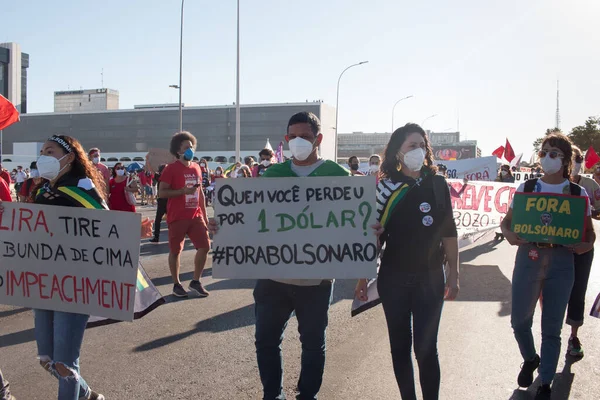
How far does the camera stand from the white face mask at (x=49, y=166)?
353 centimetres

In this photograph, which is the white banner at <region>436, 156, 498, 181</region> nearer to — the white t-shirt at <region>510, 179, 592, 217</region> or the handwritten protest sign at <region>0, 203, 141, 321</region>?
the white t-shirt at <region>510, 179, 592, 217</region>

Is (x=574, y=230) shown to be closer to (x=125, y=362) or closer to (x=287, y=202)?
(x=287, y=202)

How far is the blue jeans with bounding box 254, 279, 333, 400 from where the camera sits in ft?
11.0

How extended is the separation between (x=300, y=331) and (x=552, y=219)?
207 centimetres

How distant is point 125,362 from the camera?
15.3 feet

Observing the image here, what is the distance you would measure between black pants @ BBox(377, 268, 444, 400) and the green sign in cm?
117

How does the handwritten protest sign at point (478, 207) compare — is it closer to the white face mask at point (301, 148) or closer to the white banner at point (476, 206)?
the white banner at point (476, 206)

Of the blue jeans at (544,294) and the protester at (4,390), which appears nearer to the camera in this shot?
Answer: the protester at (4,390)

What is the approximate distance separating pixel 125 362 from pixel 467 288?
16.2 feet

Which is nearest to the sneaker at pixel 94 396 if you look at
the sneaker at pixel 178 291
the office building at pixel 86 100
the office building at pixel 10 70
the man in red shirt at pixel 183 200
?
the man in red shirt at pixel 183 200

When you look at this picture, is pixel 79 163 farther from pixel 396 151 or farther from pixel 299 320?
pixel 396 151

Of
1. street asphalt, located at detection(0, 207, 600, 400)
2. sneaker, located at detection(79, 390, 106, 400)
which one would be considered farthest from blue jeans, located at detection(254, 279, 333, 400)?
sneaker, located at detection(79, 390, 106, 400)

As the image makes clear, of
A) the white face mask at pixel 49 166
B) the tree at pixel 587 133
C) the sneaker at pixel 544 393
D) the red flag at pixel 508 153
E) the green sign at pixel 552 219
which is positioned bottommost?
the sneaker at pixel 544 393

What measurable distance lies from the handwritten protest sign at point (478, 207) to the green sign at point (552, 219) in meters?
6.06
